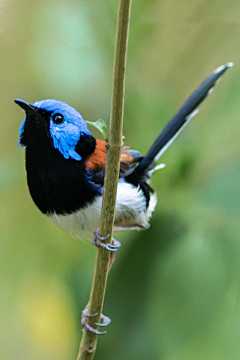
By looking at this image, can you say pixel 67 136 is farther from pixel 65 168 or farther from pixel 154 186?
pixel 154 186

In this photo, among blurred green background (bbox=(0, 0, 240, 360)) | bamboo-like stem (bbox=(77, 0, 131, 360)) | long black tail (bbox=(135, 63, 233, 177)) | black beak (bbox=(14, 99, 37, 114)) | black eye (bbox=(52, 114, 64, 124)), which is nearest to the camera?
bamboo-like stem (bbox=(77, 0, 131, 360))

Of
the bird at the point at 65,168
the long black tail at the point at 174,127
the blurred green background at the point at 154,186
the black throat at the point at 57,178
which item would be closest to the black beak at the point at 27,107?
the bird at the point at 65,168

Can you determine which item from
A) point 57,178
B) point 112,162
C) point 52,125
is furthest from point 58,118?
point 112,162

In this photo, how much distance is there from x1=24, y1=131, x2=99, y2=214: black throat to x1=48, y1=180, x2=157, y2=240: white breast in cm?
4

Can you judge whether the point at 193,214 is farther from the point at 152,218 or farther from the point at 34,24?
the point at 34,24

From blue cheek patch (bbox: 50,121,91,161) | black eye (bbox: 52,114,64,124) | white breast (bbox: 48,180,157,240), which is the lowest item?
white breast (bbox: 48,180,157,240)

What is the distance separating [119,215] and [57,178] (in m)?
0.53

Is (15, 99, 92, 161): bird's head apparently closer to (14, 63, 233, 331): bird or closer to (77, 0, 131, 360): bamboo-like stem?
(14, 63, 233, 331): bird

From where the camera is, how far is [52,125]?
1.89 meters

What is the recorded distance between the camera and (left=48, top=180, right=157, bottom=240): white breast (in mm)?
2072

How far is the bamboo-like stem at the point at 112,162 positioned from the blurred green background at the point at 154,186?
0.65 metres

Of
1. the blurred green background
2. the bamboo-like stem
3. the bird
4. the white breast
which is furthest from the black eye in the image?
the blurred green background

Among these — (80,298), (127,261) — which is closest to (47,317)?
(80,298)

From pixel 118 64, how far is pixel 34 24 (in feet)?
6.50
